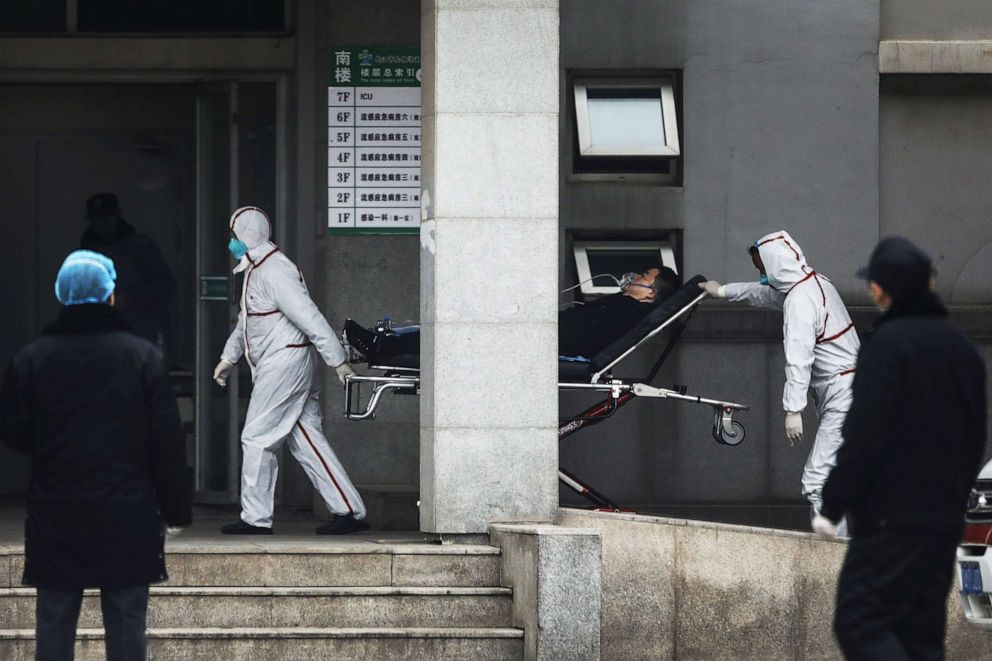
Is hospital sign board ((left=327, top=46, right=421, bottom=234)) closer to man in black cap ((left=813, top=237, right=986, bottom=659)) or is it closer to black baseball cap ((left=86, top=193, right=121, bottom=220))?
black baseball cap ((left=86, top=193, right=121, bottom=220))

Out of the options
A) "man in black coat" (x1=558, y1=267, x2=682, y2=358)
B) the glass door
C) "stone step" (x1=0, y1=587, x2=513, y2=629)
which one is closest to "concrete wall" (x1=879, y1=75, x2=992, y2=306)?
"man in black coat" (x1=558, y1=267, x2=682, y2=358)

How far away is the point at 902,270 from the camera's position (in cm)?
639

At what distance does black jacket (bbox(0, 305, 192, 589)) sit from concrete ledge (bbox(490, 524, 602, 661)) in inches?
112

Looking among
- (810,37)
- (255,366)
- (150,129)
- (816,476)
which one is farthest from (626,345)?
(150,129)

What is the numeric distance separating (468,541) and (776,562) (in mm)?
1616

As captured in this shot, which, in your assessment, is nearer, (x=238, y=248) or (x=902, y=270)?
(x=902, y=270)

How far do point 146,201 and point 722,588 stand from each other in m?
5.84

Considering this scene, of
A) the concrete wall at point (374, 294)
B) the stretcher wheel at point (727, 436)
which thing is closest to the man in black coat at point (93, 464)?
the stretcher wheel at point (727, 436)

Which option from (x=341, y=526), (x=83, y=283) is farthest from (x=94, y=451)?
(x=341, y=526)

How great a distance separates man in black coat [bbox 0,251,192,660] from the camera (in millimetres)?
6762

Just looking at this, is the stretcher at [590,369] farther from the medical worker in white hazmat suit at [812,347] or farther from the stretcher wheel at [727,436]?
the medical worker in white hazmat suit at [812,347]

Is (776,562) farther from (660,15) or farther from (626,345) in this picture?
(660,15)

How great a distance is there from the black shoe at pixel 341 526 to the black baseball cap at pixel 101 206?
267 centimetres

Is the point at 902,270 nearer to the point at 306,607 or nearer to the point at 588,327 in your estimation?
the point at 306,607
